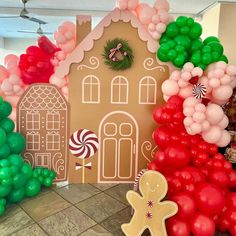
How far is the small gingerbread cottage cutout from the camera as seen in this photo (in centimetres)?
224

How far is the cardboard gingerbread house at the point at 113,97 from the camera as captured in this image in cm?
219

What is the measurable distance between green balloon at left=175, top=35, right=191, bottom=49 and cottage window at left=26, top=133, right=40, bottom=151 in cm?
140

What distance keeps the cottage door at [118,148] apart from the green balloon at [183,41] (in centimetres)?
73

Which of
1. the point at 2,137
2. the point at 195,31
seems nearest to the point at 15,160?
the point at 2,137

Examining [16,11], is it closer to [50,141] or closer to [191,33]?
[50,141]

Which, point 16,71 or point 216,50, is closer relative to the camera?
point 216,50

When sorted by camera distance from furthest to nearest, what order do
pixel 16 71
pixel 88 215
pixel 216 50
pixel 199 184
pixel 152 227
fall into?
pixel 16 71
pixel 216 50
pixel 88 215
pixel 199 184
pixel 152 227

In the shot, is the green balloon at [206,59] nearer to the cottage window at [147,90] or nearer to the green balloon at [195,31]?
the green balloon at [195,31]

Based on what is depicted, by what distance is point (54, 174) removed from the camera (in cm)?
229

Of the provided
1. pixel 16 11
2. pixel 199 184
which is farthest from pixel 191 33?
pixel 16 11

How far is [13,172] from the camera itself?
1864mm

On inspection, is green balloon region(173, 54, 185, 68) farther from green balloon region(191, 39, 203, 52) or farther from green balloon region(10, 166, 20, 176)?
green balloon region(10, 166, 20, 176)

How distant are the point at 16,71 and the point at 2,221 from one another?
1172 mm

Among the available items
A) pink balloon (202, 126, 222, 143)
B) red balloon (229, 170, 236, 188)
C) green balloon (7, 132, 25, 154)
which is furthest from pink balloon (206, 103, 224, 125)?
green balloon (7, 132, 25, 154)
